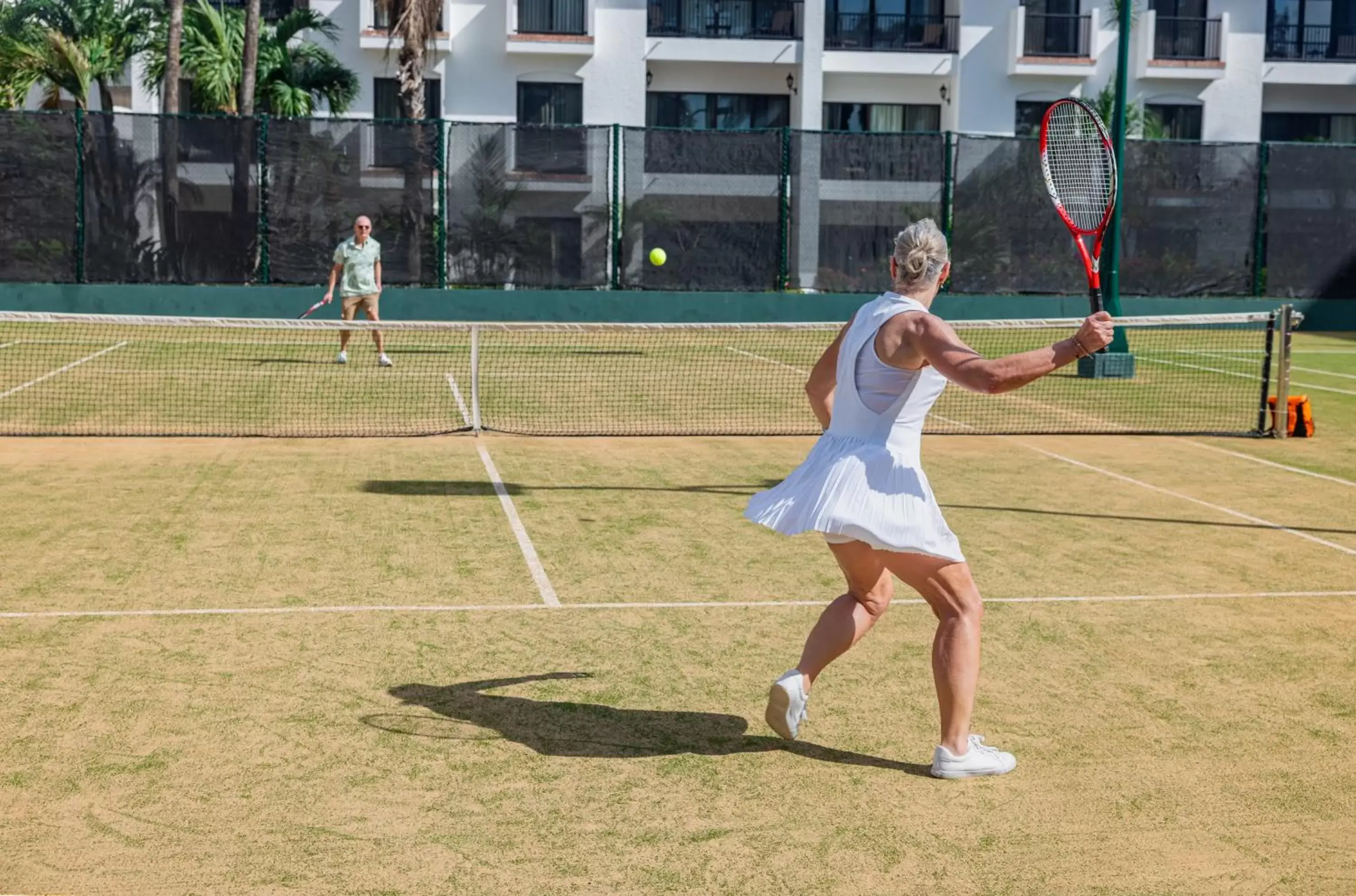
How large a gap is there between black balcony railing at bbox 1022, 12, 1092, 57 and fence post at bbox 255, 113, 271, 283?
2063cm

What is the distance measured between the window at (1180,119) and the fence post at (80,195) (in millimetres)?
26035

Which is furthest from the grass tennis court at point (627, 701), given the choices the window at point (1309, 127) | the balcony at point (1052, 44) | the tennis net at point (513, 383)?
the window at point (1309, 127)

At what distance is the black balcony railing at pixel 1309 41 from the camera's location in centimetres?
3906

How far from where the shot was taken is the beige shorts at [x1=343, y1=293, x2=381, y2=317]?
56.9ft

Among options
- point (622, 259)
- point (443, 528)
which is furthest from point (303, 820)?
point (622, 259)

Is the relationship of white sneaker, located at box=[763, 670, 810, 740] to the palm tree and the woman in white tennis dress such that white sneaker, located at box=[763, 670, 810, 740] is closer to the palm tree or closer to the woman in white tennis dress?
the woman in white tennis dress

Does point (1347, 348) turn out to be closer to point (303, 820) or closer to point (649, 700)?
point (649, 700)

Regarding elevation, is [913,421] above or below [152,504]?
above

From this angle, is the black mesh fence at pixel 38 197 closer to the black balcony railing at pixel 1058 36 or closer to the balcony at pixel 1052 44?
the balcony at pixel 1052 44

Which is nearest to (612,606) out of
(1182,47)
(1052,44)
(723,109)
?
(723,109)

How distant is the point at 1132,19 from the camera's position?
125ft

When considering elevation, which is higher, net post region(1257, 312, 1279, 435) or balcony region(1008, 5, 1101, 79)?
balcony region(1008, 5, 1101, 79)

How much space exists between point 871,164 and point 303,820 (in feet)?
72.5

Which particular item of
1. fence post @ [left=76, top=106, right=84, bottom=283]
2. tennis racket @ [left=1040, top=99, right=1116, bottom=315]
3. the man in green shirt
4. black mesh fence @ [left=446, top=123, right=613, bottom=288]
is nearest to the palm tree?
fence post @ [left=76, top=106, right=84, bottom=283]
